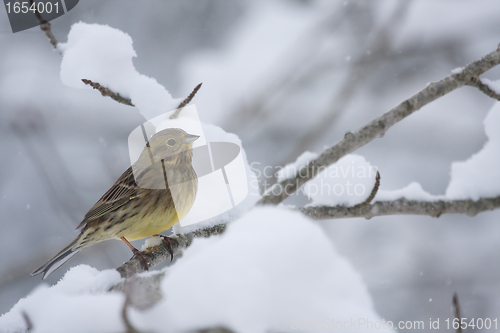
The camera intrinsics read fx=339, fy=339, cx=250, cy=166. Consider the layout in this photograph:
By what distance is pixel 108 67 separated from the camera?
3232mm

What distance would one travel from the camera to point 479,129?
7.88m

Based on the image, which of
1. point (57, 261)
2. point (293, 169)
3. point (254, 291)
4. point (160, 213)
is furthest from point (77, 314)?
point (57, 261)

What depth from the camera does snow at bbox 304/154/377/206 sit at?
2537 mm

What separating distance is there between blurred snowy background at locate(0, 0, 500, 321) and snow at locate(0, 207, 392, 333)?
4735 mm

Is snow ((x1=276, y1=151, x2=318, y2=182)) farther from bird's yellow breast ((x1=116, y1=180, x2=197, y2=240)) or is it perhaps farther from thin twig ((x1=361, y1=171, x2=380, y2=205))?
bird's yellow breast ((x1=116, y1=180, x2=197, y2=240))

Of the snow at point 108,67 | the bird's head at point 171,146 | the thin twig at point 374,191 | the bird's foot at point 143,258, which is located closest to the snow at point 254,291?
the thin twig at point 374,191

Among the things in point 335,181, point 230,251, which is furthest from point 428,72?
point 230,251

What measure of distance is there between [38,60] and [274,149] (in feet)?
21.3

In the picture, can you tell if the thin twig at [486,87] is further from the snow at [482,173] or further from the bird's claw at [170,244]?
the bird's claw at [170,244]

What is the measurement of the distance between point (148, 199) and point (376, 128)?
7.61ft

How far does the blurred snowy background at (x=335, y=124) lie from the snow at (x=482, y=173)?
3.26 meters

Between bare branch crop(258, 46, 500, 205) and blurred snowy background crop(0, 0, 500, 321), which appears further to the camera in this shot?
blurred snowy background crop(0, 0, 500, 321)

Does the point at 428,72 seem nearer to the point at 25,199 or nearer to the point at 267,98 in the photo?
the point at 267,98

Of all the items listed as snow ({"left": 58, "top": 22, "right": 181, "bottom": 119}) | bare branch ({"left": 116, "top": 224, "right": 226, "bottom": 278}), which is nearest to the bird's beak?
snow ({"left": 58, "top": 22, "right": 181, "bottom": 119})
